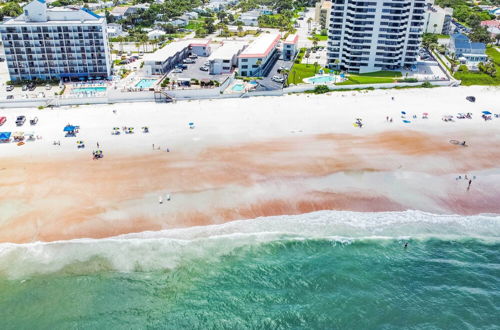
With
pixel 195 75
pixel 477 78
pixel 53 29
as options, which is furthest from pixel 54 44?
pixel 477 78

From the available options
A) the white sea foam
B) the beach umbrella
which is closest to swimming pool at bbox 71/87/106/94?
the beach umbrella

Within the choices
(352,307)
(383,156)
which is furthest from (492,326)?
(383,156)

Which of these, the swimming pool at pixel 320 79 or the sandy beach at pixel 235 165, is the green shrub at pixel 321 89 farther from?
the sandy beach at pixel 235 165

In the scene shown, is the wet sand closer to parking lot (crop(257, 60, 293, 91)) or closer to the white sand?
the white sand

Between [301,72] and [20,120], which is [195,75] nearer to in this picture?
[301,72]

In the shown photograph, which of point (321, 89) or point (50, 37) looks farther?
point (321, 89)

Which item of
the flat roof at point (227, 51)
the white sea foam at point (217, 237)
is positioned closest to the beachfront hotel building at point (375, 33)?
the flat roof at point (227, 51)
